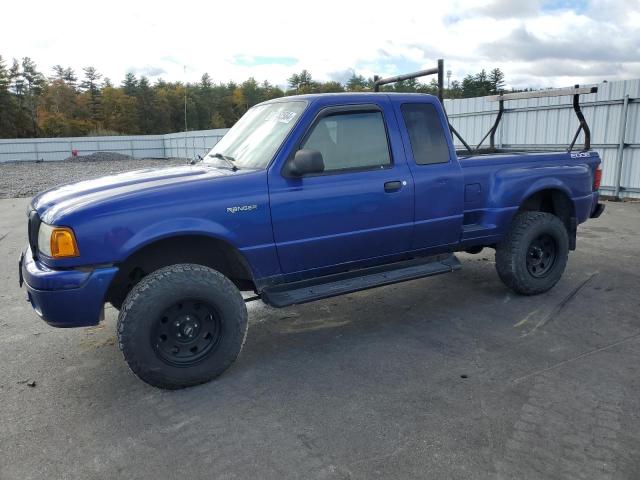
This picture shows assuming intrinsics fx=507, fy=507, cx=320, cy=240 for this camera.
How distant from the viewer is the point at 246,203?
361cm

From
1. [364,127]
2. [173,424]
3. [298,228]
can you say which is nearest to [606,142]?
[364,127]

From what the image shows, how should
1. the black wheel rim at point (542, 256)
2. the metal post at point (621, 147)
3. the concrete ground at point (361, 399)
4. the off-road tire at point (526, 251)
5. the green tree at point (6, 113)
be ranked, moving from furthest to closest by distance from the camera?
the green tree at point (6, 113) < the metal post at point (621, 147) < the black wheel rim at point (542, 256) < the off-road tire at point (526, 251) < the concrete ground at point (361, 399)

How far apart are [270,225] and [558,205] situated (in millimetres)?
3485

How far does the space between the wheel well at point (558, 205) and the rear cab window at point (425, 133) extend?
1.40m

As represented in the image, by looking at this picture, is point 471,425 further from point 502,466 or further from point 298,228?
point 298,228

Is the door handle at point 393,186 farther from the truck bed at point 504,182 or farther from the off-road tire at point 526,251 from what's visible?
the off-road tire at point 526,251

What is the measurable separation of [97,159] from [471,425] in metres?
39.8

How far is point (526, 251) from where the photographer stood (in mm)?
5031

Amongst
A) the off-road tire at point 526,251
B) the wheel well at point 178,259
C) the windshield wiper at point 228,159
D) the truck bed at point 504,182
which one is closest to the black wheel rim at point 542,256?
the off-road tire at point 526,251

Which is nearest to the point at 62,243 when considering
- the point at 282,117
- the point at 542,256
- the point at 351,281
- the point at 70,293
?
the point at 70,293

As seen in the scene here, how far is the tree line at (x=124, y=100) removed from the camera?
229 ft

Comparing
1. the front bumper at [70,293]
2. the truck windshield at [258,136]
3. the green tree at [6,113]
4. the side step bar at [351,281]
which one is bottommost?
the side step bar at [351,281]

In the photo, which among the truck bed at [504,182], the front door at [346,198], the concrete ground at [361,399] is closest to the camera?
the concrete ground at [361,399]

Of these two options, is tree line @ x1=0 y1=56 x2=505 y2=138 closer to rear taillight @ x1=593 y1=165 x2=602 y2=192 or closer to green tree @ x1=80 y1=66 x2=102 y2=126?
green tree @ x1=80 y1=66 x2=102 y2=126
